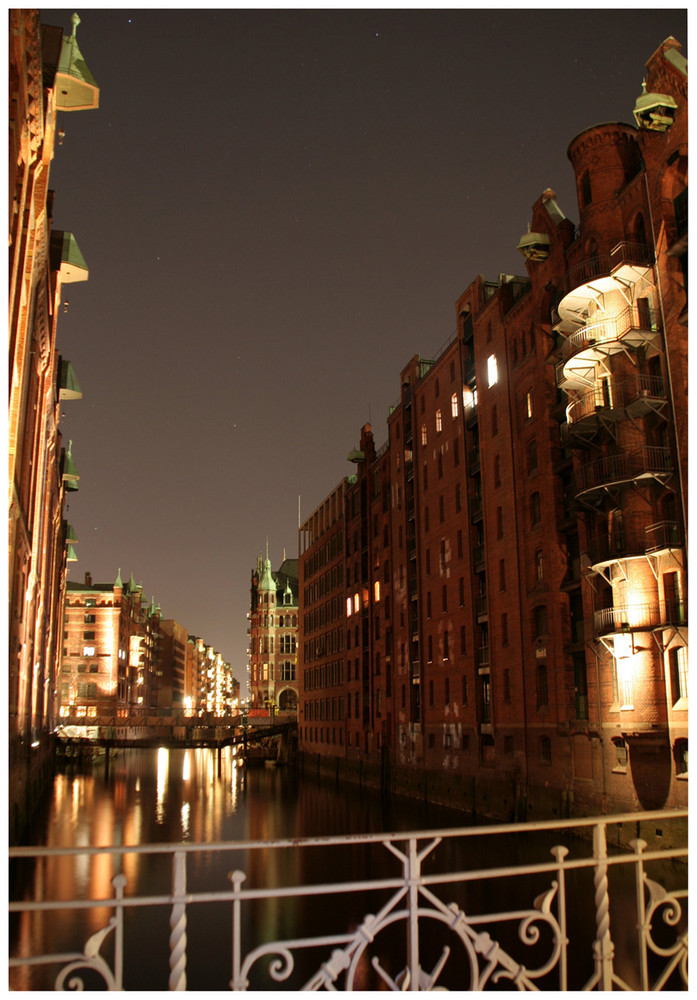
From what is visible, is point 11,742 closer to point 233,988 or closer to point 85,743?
point 233,988

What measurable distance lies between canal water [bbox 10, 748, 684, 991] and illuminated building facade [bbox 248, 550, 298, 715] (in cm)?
5733

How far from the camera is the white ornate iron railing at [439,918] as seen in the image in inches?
209

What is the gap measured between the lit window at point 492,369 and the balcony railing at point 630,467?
1297 cm

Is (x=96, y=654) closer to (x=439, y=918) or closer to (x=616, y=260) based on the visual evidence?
(x=616, y=260)

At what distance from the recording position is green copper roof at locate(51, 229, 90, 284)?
3378cm

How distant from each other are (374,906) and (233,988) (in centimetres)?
2176

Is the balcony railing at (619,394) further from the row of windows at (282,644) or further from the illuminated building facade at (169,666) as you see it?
the illuminated building facade at (169,666)

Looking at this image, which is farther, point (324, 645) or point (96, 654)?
point (96, 654)

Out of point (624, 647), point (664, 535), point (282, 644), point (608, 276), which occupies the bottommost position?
point (282, 644)

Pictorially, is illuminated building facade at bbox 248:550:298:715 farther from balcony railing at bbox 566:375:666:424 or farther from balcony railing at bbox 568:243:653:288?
balcony railing at bbox 568:243:653:288

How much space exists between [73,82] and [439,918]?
24956 mm

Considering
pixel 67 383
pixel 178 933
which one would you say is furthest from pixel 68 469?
pixel 178 933

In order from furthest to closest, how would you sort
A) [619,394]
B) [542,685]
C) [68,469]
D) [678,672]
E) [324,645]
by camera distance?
[324,645]
[68,469]
[542,685]
[619,394]
[678,672]

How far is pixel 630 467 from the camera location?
2912 centimetres
